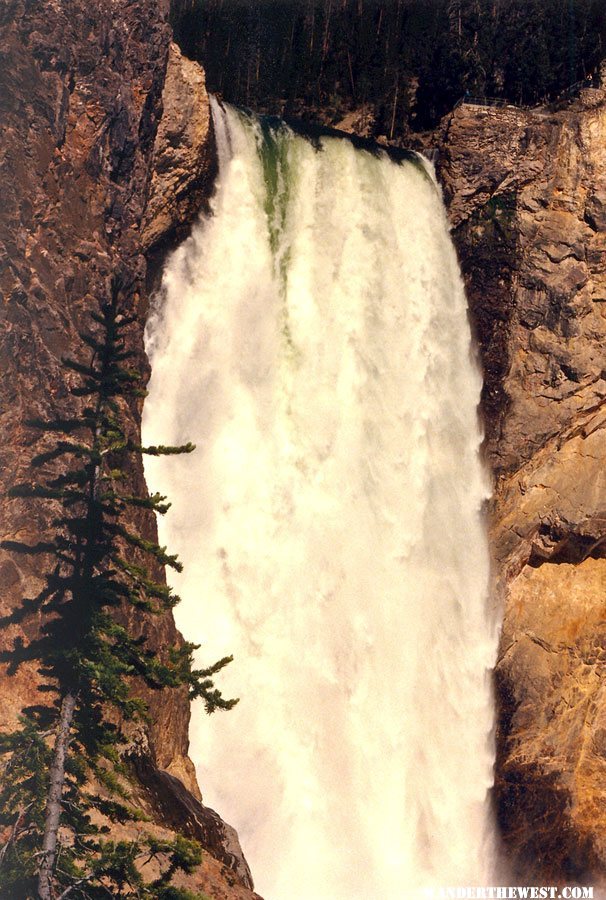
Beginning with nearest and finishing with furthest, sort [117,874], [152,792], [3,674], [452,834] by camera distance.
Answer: [117,874]
[3,674]
[152,792]
[452,834]

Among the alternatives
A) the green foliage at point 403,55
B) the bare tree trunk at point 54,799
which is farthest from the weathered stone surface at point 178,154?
the bare tree trunk at point 54,799

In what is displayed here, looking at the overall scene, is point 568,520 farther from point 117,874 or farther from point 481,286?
point 117,874

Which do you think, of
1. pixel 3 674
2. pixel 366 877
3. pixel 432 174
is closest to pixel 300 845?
pixel 366 877

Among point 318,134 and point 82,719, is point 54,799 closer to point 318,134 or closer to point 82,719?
point 82,719

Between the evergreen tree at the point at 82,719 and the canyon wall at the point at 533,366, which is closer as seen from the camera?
the evergreen tree at the point at 82,719

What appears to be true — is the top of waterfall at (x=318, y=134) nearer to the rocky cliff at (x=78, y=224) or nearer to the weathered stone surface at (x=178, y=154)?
the weathered stone surface at (x=178, y=154)

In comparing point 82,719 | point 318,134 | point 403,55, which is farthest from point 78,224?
point 403,55
